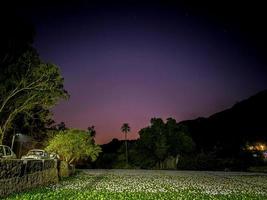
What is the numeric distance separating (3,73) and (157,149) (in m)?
46.2

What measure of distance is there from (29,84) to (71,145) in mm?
21592

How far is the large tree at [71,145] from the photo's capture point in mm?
50128

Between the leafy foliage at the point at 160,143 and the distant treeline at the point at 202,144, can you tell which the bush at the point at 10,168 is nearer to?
the distant treeline at the point at 202,144

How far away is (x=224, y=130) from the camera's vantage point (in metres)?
100

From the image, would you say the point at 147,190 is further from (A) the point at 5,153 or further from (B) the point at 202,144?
(B) the point at 202,144

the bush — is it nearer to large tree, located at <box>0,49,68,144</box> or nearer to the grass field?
the grass field

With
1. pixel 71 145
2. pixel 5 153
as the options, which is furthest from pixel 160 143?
pixel 5 153

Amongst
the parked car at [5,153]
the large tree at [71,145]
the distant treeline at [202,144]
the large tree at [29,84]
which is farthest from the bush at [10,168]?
the distant treeline at [202,144]

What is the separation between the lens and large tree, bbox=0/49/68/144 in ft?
100

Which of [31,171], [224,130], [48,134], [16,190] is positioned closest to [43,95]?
[31,171]

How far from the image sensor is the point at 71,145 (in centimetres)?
5122

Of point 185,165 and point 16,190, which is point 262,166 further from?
point 16,190

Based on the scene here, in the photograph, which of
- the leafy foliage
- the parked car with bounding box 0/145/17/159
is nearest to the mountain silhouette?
the leafy foliage

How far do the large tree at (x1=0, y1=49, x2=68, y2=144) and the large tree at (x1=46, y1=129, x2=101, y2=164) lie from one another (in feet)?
58.0
